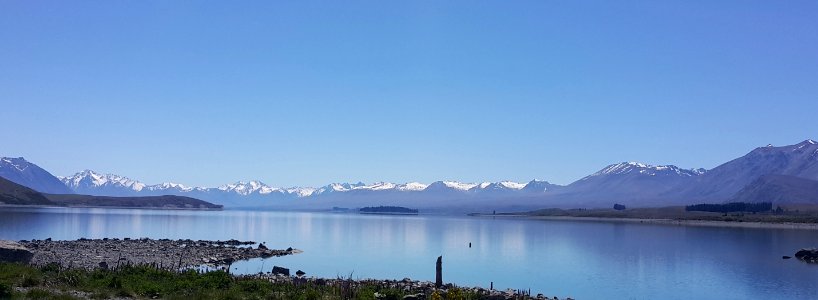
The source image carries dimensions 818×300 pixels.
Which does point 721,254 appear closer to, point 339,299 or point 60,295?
point 339,299

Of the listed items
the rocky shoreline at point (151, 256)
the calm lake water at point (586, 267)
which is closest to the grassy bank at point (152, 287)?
the rocky shoreline at point (151, 256)

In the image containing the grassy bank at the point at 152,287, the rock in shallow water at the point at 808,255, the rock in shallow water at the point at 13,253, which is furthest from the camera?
the rock in shallow water at the point at 808,255

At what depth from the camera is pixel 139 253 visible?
51188mm

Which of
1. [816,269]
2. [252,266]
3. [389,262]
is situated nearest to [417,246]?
[389,262]

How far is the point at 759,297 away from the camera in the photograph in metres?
39.9

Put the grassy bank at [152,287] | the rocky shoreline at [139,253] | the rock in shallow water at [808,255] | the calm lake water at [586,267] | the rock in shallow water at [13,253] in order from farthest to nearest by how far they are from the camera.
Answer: the rock in shallow water at [808,255], the rocky shoreline at [139,253], the calm lake water at [586,267], the rock in shallow water at [13,253], the grassy bank at [152,287]

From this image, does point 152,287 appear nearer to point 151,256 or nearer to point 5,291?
point 5,291

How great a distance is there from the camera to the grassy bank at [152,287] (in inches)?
864

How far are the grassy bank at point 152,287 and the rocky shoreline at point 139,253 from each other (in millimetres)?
11773

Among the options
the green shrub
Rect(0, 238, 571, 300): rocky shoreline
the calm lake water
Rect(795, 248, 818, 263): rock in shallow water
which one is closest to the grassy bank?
the green shrub

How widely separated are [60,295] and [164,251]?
35146 mm

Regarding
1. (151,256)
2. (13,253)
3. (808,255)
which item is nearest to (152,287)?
(13,253)

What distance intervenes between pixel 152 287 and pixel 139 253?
29.8m

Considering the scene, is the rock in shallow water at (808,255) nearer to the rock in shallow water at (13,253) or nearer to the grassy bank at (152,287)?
the grassy bank at (152,287)
